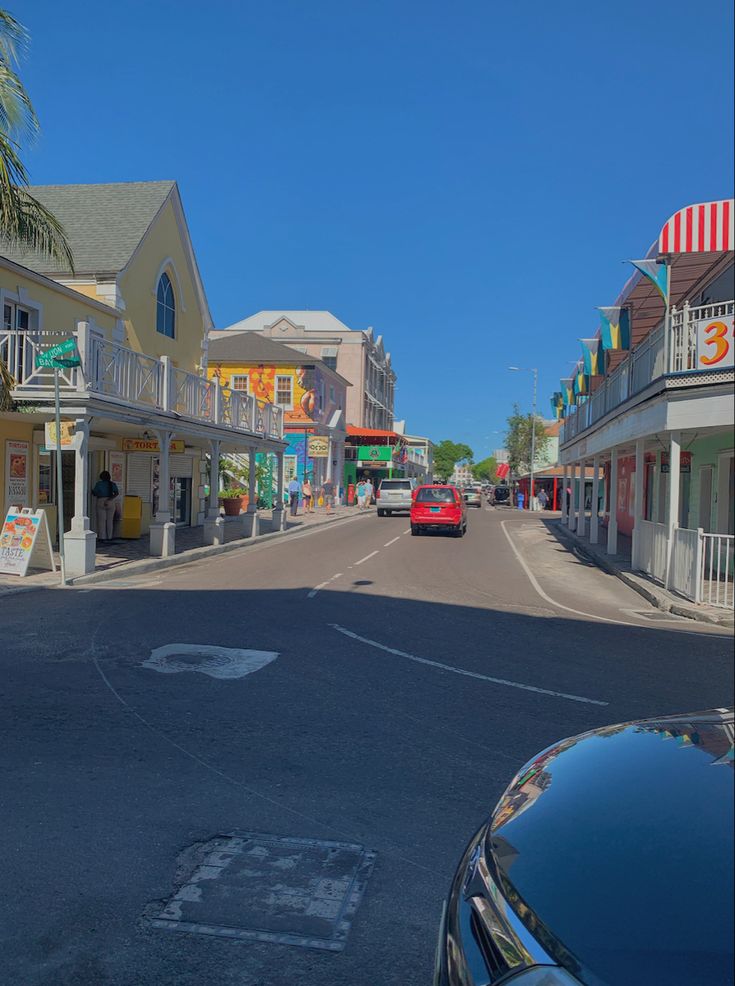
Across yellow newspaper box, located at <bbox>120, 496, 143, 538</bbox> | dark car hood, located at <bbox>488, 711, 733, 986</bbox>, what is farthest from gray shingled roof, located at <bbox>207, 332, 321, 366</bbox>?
dark car hood, located at <bbox>488, 711, 733, 986</bbox>

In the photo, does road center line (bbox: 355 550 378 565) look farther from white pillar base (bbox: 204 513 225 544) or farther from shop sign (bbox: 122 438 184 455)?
shop sign (bbox: 122 438 184 455)

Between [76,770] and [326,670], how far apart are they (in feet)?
10.3

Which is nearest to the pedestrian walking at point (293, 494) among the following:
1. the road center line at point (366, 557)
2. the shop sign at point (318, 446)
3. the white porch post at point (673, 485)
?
the shop sign at point (318, 446)

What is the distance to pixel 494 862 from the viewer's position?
2.36 meters

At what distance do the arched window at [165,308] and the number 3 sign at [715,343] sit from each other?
1525cm

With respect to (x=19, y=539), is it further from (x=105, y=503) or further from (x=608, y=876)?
(x=608, y=876)

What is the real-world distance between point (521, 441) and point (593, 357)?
45.2 meters

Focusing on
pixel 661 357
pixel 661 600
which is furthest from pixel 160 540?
pixel 661 357

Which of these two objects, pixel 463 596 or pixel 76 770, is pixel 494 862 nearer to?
pixel 76 770

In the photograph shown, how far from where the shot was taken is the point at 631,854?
6.82ft

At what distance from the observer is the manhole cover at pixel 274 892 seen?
3.30 metres

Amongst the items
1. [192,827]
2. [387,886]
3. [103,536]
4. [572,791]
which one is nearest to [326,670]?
[192,827]

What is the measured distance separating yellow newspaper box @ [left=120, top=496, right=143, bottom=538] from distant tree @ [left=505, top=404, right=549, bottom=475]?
1999 inches

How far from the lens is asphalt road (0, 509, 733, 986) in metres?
3.22
